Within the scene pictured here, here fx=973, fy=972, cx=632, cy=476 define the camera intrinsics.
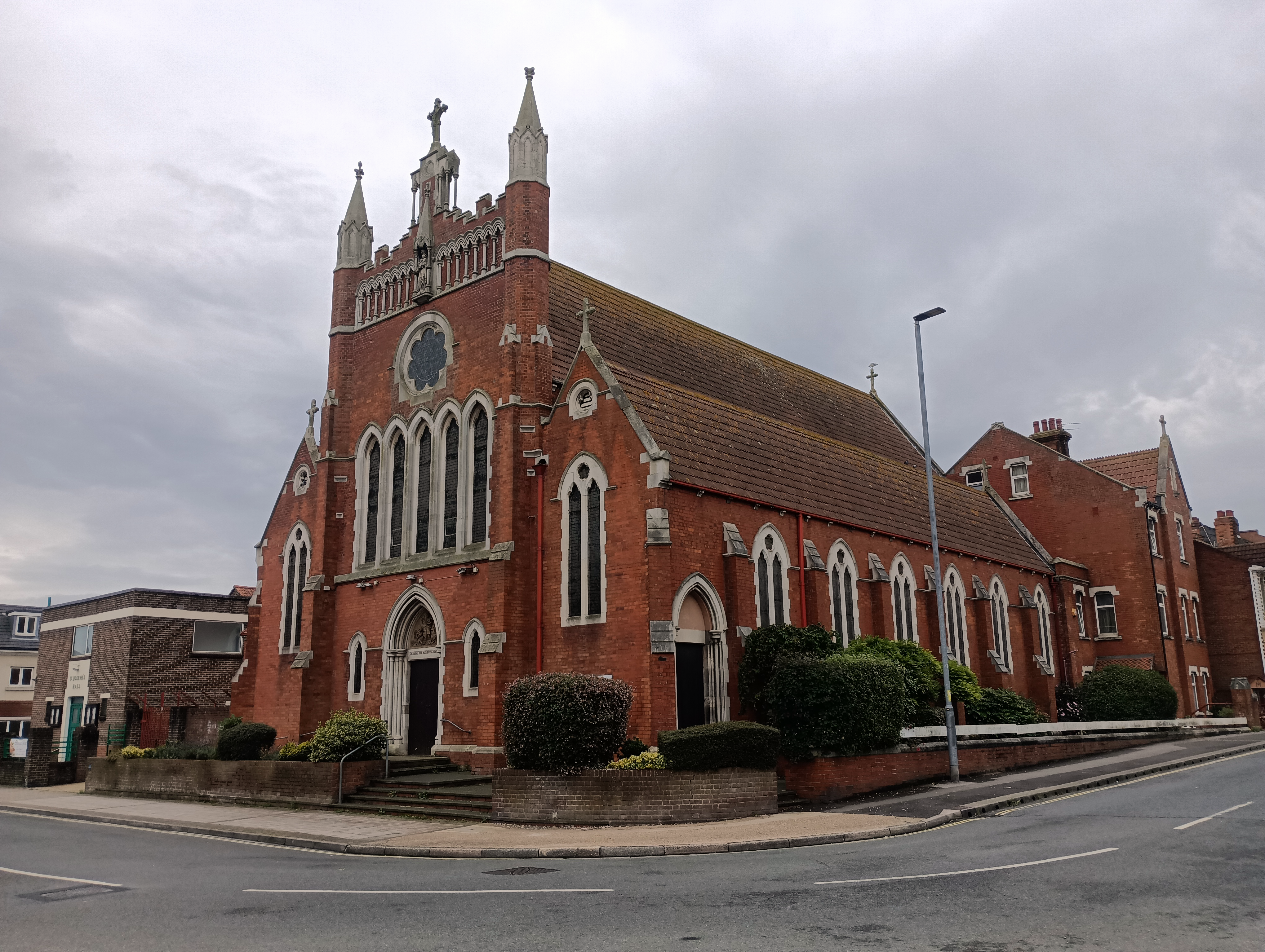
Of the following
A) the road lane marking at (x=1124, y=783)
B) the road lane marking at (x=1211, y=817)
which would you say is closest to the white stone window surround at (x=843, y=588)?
the road lane marking at (x=1124, y=783)

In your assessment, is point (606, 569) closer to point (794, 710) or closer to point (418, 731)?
point (794, 710)

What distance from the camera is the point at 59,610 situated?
41.5 meters

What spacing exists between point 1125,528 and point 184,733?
3653cm

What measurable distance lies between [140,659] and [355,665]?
1425 centimetres

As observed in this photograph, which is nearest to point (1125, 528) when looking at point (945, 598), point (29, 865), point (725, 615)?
point (945, 598)

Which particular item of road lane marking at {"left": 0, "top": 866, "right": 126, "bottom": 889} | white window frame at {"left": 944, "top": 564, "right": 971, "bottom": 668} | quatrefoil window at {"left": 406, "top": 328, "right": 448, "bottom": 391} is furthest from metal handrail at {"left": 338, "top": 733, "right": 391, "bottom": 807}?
white window frame at {"left": 944, "top": 564, "right": 971, "bottom": 668}

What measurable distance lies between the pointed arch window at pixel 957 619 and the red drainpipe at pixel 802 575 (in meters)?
8.58

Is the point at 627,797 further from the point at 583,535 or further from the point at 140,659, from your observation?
the point at 140,659

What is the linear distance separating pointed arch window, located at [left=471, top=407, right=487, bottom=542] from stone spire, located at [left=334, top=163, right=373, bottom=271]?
27.2ft

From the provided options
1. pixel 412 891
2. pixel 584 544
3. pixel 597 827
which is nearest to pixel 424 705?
pixel 584 544

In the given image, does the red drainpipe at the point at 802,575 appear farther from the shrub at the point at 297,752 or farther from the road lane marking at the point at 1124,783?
the shrub at the point at 297,752

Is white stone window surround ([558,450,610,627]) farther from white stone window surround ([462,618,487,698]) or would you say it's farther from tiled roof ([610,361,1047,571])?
white stone window surround ([462,618,487,698])

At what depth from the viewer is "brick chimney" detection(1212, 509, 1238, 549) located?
180 feet

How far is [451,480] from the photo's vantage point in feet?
86.3
